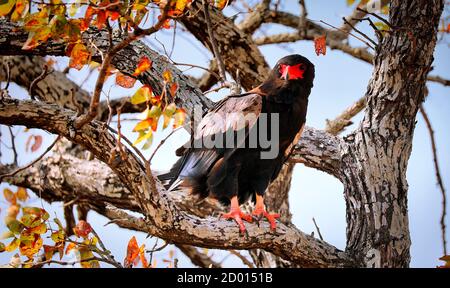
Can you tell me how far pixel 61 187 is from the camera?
627 cm

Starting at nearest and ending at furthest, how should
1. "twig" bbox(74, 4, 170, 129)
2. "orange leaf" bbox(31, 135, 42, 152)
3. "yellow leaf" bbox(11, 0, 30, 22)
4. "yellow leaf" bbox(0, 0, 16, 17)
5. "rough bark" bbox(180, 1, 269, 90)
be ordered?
"twig" bbox(74, 4, 170, 129) → "yellow leaf" bbox(0, 0, 16, 17) → "yellow leaf" bbox(11, 0, 30, 22) → "rough bark" bbox(180, 1, 269, 90) → "orange leaf" bbox(31, 135, 42, 152)

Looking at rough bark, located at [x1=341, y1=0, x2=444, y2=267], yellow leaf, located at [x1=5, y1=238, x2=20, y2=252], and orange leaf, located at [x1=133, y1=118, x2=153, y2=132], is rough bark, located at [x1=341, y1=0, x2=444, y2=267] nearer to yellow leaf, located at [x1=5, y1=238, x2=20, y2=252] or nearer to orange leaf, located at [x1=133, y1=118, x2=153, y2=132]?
orange leaf, located at [x1=133, y1=118, x2=153, y2=132]

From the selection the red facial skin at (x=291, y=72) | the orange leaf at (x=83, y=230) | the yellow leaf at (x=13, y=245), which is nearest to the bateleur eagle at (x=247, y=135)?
the red facial skin at (x=291, y=72)

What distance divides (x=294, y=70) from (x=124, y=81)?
3.82ft

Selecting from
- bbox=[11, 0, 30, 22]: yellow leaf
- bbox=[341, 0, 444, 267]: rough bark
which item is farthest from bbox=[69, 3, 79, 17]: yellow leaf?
bbox=[341, 0, 444, 267]: rough bark

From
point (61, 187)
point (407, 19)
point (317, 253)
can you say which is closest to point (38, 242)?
point (317, 253)

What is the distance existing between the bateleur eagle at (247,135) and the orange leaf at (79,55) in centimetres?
89

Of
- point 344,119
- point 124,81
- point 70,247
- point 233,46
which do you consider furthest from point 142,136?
point 344,119

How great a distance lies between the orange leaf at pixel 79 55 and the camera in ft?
13.4

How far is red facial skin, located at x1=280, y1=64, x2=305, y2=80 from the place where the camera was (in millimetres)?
4480

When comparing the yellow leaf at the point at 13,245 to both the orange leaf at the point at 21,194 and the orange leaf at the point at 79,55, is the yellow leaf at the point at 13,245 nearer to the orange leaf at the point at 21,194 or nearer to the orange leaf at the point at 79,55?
the orange leaf at the point at 79,55

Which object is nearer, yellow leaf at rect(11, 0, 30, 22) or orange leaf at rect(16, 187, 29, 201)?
yellow leaf at rect(11, 0, 30, 22)

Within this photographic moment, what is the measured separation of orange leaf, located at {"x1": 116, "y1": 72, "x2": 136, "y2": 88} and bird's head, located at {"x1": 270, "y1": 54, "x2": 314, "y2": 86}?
3.23 ft

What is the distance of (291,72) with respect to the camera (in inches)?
177
